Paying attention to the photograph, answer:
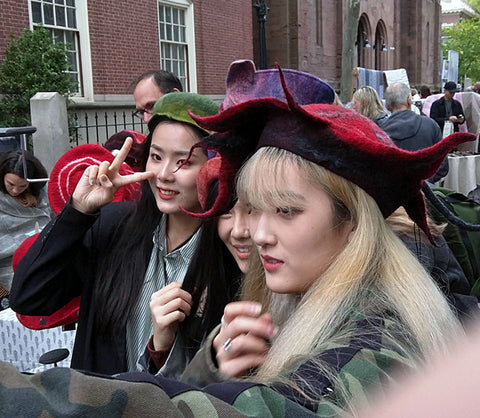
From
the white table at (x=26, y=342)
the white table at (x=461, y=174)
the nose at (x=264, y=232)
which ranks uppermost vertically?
the nose at (x=264, y=232)

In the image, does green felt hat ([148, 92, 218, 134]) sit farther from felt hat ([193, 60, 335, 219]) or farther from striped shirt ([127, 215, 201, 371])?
striped shirt ([127, 215, 201, 371])

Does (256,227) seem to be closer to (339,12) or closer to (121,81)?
(121,81)

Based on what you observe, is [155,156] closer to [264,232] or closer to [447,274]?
[264,232]

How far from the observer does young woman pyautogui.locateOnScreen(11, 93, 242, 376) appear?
7.04 feet

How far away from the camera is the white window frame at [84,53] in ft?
38.7

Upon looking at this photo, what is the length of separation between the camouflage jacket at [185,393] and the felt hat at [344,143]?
0.42 metres

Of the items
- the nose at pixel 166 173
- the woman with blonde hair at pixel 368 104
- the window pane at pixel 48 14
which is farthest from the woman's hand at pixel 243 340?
the window pane at pixel 48 14

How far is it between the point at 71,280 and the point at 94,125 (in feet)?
33.8

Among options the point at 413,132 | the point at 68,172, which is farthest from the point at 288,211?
the point at 413,132

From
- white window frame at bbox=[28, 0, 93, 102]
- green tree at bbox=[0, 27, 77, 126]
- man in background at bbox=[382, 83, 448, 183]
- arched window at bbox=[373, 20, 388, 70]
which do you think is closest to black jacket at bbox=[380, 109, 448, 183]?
man in background at bbox=[382, 83, 448, 183]

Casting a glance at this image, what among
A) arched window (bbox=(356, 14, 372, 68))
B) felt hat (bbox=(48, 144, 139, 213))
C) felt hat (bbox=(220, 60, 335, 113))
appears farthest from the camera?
arched window (bbox=(356, 14, 372, 68))

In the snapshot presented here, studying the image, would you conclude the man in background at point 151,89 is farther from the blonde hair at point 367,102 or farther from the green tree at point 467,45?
the green tree at point 467,45

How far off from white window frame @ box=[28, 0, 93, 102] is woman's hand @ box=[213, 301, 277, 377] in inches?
448

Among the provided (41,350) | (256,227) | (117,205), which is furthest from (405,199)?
(41,350)
